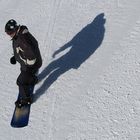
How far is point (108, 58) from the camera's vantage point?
Answer: 12461 millimetres

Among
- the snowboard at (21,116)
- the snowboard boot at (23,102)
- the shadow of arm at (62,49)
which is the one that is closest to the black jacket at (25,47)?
the snowboard boot at (23,102)

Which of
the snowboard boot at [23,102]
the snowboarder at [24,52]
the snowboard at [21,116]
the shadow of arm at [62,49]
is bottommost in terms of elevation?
the snowboard at [21,116]

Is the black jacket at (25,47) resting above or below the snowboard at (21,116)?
above

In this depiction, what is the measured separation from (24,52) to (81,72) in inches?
73.3

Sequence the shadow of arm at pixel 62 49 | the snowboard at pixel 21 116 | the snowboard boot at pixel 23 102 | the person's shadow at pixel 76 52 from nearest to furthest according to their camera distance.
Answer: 1. the snowboard at pixel 21 116
2. the snowboard boot at pixel 23 102
3. the person's shadow at pixel 76 52
4. the shadow of arm at pixel 62 49

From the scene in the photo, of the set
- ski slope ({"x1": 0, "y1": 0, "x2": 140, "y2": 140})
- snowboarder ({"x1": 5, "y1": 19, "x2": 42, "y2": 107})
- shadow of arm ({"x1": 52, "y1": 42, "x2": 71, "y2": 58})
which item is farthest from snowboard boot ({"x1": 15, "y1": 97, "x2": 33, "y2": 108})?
shadow of arm ({"x1": 52, "y1": 42, "x2": 71, "y2": 58})

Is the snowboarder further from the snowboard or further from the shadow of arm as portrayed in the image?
the shadow of arm

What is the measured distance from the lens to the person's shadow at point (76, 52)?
12.5m

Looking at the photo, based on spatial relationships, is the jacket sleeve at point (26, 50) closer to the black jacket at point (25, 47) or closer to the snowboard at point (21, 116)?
the black jacket at point (25, 47)

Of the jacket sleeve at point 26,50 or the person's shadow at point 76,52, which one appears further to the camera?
the person's shadow at point 76,52

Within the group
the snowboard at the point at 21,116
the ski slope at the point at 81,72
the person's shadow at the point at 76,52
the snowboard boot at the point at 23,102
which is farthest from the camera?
the person's shadow at the point at 76,52

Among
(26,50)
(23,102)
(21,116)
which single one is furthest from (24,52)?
(21,116)

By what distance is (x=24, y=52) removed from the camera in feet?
36.3

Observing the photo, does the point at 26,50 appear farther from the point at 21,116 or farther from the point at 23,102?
the point at 21,116
